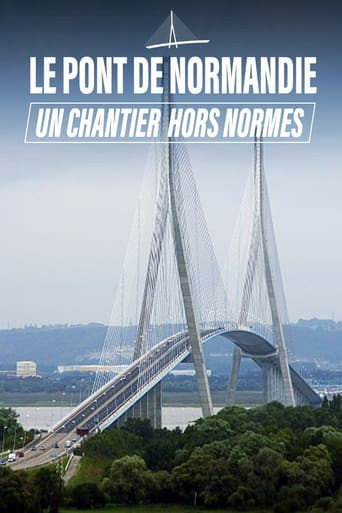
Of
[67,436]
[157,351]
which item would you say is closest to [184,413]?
[157,351]

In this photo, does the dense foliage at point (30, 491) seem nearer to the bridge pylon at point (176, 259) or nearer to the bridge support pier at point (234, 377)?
the bridge pylon at point (176, 259)

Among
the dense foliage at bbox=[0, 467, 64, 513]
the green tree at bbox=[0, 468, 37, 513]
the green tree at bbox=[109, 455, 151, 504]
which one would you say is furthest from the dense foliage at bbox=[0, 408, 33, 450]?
the green tree at bbox=[0, 468, 37, 513]

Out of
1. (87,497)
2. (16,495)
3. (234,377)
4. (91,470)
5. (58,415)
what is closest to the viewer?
(16,495)

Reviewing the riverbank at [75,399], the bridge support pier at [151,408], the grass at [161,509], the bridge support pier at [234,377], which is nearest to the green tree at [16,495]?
the grass at [161,509]

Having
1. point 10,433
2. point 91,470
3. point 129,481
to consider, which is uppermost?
point 10,433

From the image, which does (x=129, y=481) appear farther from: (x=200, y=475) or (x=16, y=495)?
(x=16, y=495)

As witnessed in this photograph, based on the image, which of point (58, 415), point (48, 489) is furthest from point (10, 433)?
point (58, 415)
